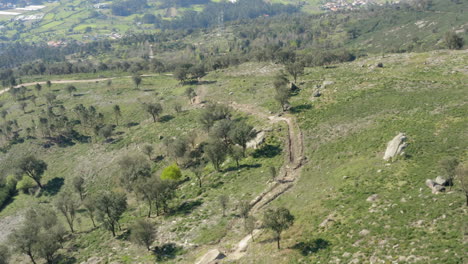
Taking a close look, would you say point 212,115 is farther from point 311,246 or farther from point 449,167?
point 449,167

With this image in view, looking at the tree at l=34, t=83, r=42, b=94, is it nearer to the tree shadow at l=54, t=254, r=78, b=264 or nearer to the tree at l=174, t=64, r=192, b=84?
the tree at l=174, t=64, r=192, b=84

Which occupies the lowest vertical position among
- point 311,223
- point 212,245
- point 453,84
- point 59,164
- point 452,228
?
point 59,164

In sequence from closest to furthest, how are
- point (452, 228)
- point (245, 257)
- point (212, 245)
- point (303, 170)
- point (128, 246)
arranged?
point (452, 228), point (245, 257), point (212, 245), point (128, 246), point (303, 170)

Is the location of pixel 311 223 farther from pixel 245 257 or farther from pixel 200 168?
pixel 200 168

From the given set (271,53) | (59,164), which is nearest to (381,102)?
(59,164)

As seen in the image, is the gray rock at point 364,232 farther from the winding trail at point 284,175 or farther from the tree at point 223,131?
the tree at point 223,131

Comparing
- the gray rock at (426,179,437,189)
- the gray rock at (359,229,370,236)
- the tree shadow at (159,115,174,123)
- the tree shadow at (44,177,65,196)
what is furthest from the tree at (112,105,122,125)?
the gray rock at (426,179,437,189)

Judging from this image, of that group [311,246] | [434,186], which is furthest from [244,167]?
[434,186]
